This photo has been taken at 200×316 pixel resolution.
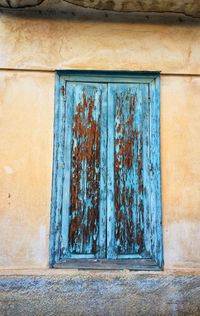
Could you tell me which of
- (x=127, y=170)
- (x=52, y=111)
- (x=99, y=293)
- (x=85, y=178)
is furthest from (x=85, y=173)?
(x=99, y=293)

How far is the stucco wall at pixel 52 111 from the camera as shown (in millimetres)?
3920

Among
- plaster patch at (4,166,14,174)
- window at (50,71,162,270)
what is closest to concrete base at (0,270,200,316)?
window at (50,71,162,270)

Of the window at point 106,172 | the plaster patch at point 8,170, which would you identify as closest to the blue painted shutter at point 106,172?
the window at point 106,172

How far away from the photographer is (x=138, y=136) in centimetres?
414

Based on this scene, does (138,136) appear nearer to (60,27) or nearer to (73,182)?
(73,182)

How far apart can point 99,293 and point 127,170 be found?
1228 mm

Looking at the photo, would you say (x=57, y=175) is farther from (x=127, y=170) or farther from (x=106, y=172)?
→ (x=127, y=170)

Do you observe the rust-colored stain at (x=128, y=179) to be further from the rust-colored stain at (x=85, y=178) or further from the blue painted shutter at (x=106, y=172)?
the rust-colored stain at (x=85, y=178)

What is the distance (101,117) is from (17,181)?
1.07 metres

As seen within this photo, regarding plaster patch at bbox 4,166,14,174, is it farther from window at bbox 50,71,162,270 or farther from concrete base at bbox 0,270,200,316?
concrete base at bbox 0,270,200,316

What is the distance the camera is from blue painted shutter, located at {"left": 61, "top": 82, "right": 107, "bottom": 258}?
Result: 397cm

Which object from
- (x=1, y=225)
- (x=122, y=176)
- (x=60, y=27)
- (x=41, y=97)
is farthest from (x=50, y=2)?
(x=1, y=225)

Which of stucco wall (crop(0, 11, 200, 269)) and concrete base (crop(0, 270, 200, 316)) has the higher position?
stucco wall (crop(0, 11, 200, 269))

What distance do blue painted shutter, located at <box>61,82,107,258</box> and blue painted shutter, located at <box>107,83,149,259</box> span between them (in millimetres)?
83
